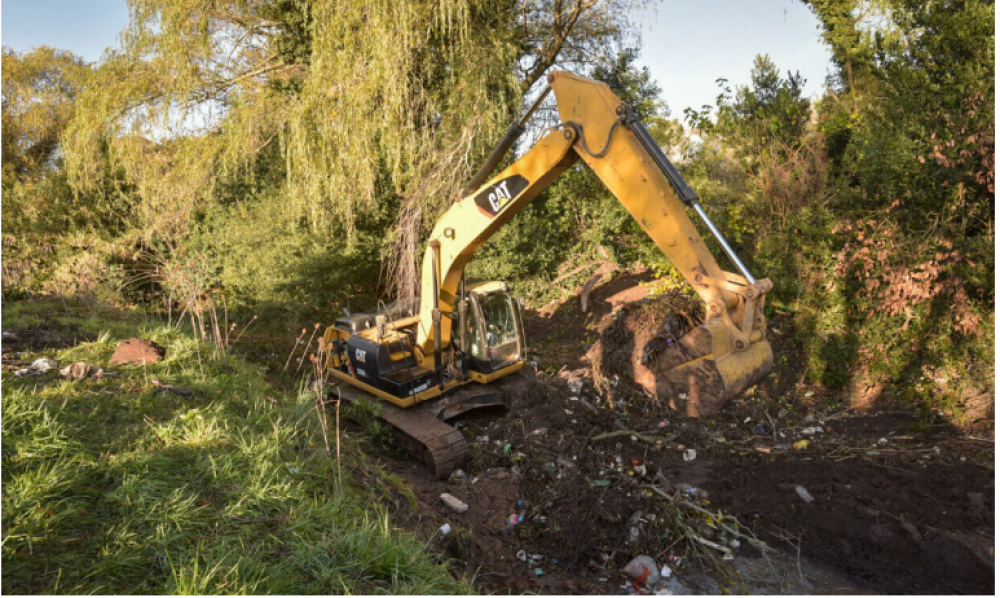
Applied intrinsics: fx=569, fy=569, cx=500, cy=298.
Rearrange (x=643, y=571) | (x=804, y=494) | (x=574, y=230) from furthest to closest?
(x=574, y=230), (x=804, y=494), (x=643, y=571)

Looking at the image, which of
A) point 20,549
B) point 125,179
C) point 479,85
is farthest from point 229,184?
point 20,549

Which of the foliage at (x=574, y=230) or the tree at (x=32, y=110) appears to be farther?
the tree at (x=32, y=110)

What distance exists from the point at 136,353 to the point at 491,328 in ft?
12.8

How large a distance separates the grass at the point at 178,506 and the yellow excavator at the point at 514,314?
1863 millimetres

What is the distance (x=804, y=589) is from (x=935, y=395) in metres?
4.48

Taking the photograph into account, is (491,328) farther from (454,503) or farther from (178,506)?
(178,506)

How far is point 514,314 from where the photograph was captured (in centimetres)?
731

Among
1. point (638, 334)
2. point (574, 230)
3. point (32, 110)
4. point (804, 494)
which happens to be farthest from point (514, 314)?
point (32, 110)

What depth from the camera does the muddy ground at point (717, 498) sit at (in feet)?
12.9

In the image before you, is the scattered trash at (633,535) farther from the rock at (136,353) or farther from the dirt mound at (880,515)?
the rock at (136,353)

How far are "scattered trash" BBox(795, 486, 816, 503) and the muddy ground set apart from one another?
0.02m

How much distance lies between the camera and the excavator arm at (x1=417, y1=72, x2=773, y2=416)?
4.68 m

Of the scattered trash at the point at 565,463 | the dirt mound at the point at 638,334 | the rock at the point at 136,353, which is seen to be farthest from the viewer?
the dirt mound at the point at 638,334

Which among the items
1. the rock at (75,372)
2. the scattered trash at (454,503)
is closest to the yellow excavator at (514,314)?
the scattered trash at (454,503)
